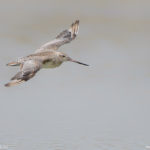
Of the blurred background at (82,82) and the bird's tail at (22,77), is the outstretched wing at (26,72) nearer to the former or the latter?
the bird's tail at (22,77)

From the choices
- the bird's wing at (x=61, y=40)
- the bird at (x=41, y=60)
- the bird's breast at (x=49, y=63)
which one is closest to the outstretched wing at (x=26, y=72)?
the bird at (x=41, y=60)

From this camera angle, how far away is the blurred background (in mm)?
9672

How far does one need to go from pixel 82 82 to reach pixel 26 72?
9.56 feet

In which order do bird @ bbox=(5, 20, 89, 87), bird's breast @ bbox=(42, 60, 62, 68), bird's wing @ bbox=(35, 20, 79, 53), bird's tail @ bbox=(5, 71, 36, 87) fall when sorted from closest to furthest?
bird's tail @ bbox=(5, 71, 36, 87), bird @ bbox=(5, 20, 89, 87), bird's breast @ bbox=(42, 60, 62, 68), bird's wing @ bbox=(35, 20, 79, 53)

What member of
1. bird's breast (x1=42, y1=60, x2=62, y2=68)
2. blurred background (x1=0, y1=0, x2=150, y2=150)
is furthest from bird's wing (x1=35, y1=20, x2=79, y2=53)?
blurred background (x1=0, y1=0, x2=150, y2=150)

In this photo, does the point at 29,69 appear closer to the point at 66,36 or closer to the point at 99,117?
the point at 99,117

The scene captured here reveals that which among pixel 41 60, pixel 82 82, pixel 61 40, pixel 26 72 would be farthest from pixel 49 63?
pixel 82 82

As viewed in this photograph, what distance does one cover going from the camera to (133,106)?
1090 cm

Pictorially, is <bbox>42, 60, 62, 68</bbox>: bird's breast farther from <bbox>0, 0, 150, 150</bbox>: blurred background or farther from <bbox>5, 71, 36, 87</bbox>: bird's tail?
<bbox>5, 71, 36, 87</bbox>: bird's tail

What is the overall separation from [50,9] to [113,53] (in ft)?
9.40

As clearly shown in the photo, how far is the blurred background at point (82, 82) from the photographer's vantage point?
31.7ft

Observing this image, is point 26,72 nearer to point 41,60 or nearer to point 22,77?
point 22,77

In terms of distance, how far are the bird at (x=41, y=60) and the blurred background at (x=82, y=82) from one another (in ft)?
2.20

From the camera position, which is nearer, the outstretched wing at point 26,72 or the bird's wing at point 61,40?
the outstretched wing at point 26,72
